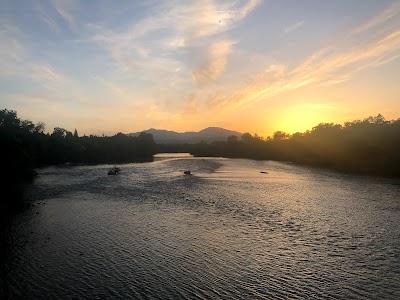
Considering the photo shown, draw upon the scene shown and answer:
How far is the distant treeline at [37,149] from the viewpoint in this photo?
213 ft

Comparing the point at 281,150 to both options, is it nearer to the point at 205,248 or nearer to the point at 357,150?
the point at 357,150

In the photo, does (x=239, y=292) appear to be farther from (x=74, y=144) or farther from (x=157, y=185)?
(x=74, y=144)

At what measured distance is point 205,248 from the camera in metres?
25.6

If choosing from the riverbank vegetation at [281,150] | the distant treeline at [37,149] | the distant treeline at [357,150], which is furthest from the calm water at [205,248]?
the distant treeline at [357,150]

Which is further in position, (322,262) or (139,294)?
(322,262)

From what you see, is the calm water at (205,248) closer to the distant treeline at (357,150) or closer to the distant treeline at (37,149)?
the distant treeline at (37,149)

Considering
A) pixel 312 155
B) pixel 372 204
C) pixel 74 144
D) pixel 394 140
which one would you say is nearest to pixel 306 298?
pixel 372 204

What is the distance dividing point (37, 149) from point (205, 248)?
11707cm

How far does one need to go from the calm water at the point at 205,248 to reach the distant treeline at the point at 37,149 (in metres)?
23.5

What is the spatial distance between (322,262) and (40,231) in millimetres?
26687

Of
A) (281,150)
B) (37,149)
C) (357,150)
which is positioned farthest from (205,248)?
(281,150)

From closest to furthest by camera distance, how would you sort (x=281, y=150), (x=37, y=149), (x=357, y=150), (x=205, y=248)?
1. (x=205, y=248)
2. (x=357, y=150)
3. (x=37, y=149)
4. (x=281, y=150)

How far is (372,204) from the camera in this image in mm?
42531

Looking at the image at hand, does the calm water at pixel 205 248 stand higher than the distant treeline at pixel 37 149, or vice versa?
the distant treeline at pixel 37 149
